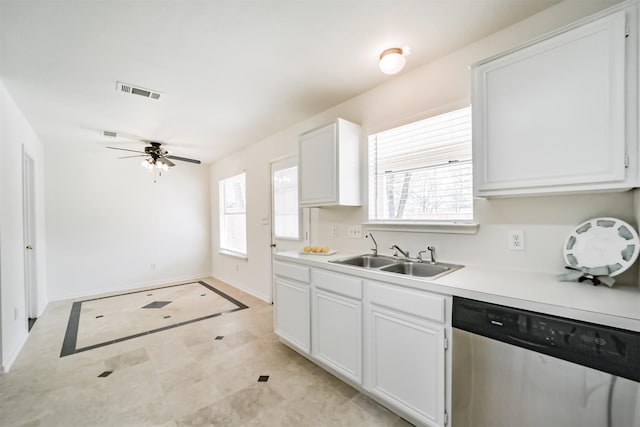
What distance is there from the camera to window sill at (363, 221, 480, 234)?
1869 millimetres

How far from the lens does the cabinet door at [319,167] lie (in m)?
2.47

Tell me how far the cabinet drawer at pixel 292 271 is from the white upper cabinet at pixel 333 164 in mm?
656

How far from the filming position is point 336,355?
80.5 inches

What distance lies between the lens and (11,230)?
2.55m

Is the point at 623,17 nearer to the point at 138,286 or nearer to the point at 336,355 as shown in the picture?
the point at 336,355

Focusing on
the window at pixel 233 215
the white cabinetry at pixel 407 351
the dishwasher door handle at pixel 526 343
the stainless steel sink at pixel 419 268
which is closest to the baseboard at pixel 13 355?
the window at pixel 233 215

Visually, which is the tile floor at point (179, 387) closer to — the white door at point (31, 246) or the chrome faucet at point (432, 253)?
the white door at point (31, 246)

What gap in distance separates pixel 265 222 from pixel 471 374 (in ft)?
10.7

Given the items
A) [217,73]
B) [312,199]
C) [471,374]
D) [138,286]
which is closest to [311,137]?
[312,199]

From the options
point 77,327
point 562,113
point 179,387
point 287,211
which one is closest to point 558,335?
point 562,113

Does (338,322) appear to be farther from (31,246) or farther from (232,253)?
(31,246)

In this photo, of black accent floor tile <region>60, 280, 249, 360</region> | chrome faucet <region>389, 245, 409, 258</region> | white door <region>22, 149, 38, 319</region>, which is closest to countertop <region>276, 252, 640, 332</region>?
chrome faucet <region>389, 245, 409, 258</region>

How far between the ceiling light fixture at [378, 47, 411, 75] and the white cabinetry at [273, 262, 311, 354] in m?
1.72

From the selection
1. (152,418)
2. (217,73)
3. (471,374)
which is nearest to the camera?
(471,374)
